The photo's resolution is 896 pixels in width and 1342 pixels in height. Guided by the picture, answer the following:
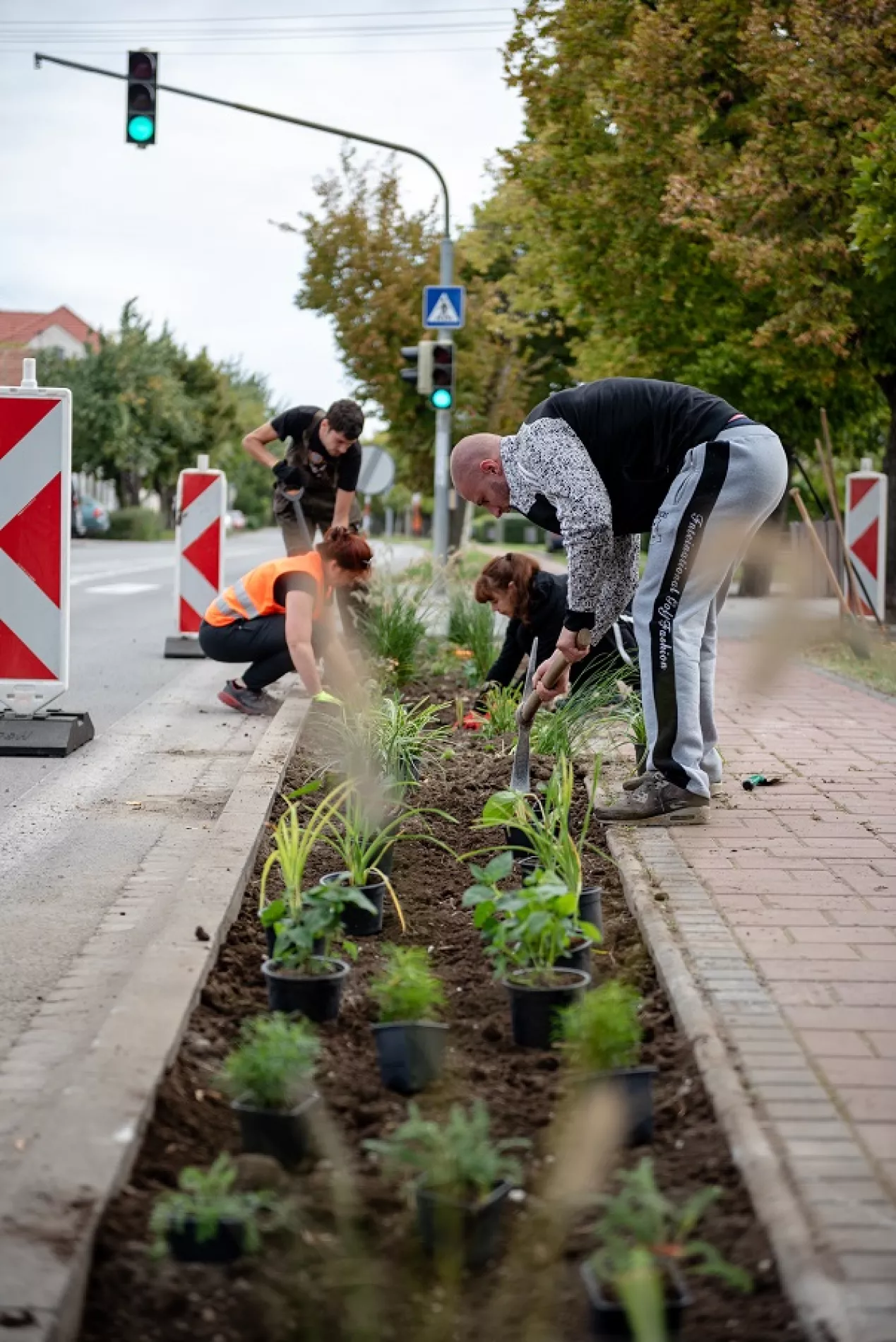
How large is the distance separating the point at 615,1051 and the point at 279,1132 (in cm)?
68

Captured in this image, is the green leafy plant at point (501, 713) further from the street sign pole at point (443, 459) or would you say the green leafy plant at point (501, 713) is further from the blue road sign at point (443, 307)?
the street sign pole at point (443, 459)

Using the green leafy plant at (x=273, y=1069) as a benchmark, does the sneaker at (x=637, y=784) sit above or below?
below

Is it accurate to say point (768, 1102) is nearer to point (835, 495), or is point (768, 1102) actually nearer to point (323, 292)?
point (835, 495)

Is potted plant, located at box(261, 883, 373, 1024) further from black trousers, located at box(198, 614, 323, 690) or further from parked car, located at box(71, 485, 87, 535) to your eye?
parked car, located at box(71, 485, 87, 535)

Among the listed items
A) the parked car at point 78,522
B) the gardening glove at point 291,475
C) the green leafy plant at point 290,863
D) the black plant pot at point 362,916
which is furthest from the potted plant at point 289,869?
the parked car at point 78,522

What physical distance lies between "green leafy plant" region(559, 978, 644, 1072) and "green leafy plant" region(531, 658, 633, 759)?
278cm

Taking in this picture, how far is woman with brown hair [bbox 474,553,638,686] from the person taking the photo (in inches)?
293

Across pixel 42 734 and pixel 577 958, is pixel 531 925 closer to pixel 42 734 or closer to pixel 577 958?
pixel 577 958

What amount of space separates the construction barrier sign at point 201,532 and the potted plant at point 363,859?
296 inches

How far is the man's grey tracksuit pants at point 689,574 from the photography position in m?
5.58

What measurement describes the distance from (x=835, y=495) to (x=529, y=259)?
596 inches

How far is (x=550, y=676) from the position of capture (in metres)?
5.80

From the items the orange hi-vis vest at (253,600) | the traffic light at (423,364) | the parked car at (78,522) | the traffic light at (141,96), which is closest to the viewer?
the orange hi-vis vest at (253,600)

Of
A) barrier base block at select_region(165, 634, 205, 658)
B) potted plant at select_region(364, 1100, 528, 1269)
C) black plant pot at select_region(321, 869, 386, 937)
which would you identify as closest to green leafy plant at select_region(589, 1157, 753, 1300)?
potted plant at select_region(364, 1100, 528, 1269)
